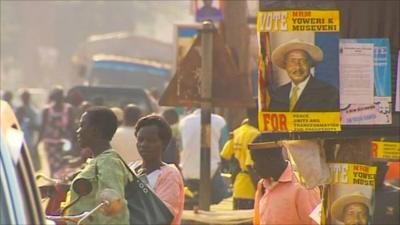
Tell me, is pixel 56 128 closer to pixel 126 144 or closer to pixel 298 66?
pixel 126 144

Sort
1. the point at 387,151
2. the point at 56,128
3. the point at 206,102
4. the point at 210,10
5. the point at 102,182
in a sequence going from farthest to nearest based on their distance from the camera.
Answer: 1. the point at 56,128
2. the point at 210,10
3. the point at 206,102
4. the point at 387,151
5. the point at 102,182

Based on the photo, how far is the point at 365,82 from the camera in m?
6.29

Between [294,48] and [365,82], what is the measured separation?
435 mm

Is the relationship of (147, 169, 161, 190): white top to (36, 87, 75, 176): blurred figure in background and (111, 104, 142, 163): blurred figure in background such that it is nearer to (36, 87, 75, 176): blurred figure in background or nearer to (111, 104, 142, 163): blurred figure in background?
(111, 104, 142, 163): blurred figure in background

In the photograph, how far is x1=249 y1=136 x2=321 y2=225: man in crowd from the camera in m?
6.80

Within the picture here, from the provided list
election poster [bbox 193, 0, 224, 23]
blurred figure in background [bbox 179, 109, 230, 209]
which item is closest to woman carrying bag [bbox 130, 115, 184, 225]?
blurred figure in background [bbox 179, 109, 230, 209]

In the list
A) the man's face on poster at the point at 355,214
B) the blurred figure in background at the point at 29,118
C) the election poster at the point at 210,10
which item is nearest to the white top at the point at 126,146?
the man's face on poster at the point at 355,214

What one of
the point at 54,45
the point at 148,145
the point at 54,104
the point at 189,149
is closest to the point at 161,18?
the point at 54,45

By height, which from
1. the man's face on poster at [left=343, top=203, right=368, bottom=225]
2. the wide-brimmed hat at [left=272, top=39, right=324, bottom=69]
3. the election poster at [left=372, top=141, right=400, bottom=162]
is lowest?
the man's face on poster at [left=343, top=203, right=368, bottom=225]

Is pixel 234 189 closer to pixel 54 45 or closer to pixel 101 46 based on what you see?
pixel 101 46

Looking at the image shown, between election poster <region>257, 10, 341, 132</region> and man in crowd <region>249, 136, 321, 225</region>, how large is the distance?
1.79ft

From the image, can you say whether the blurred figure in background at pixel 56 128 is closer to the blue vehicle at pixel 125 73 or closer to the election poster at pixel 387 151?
the election poster at pixel 387 151

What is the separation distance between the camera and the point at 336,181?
6.33 meters

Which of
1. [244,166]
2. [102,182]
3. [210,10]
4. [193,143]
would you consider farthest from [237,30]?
[102,182]
